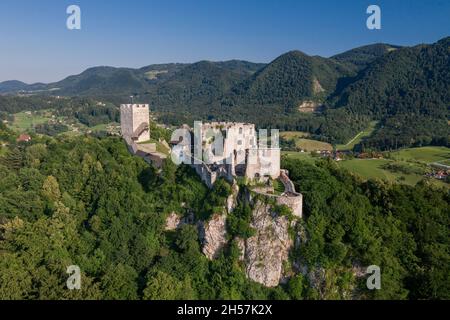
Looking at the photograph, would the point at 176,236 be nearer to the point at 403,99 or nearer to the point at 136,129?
the point at 136,129

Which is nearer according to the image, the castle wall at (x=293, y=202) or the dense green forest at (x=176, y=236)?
the dense green forest at (x=176, y=236)

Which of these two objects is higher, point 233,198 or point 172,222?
point 233,198

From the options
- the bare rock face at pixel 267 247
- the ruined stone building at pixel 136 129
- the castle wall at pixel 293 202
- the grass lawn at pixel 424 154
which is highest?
the ruined stone building at pixel 136 129

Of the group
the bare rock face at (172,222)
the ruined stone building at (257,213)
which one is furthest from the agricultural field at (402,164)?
the bare rock face at (172,222)

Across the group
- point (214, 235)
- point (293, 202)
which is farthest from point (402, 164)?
point (214, 235)

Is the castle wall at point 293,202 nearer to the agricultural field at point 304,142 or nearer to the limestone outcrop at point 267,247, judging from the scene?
the limestone outcrop at point 267,247

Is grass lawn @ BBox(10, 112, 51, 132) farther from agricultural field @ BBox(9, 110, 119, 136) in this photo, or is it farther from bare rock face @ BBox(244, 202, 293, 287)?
bare rock face @ BBox(244, 202, 293, 287)

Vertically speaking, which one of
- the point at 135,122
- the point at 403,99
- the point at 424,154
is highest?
the point at 403,99
